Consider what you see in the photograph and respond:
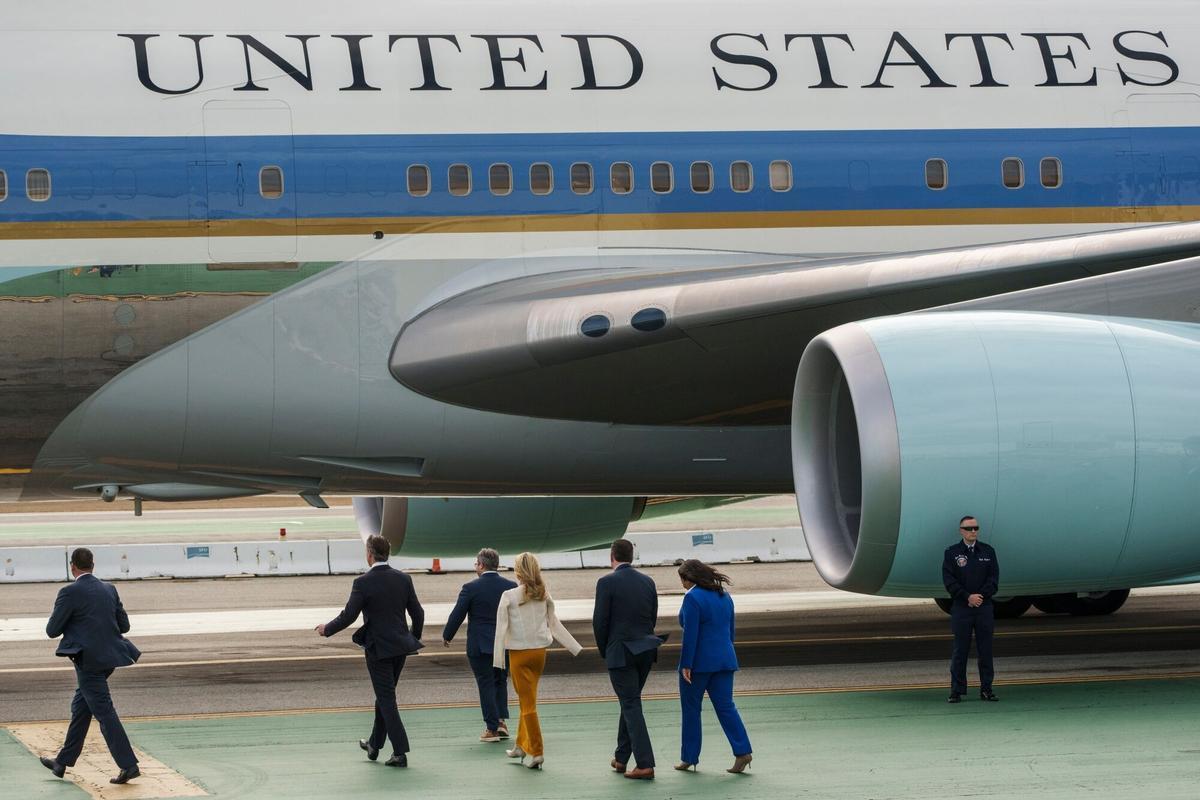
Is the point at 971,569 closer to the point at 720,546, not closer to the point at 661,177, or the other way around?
the point at 661,177

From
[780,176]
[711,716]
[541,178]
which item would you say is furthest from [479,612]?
[780,176]

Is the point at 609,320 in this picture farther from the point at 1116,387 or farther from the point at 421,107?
the point at 1116,387

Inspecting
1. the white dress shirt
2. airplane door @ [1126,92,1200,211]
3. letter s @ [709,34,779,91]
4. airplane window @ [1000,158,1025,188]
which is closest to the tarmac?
the white dress shirt

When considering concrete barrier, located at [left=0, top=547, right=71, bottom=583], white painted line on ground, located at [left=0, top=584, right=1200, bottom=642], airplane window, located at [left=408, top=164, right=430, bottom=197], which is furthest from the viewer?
concrete barrier, located at [left=0, top=547, right=71, bottom=583]

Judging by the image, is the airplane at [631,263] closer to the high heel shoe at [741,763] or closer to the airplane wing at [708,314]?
the airplane wing at [708,314]

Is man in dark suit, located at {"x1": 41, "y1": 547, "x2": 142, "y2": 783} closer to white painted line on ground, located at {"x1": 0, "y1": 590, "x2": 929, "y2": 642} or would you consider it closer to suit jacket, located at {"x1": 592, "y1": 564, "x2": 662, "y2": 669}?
suit jacket, located at {"x1": 592, "y1": 564, "x2": 662, "y2": 669}

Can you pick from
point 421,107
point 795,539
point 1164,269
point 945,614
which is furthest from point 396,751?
point 795,539

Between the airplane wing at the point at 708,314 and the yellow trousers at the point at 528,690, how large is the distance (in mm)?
3093

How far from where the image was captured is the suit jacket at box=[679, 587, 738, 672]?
905cm

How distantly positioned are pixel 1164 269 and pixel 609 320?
3975 mm

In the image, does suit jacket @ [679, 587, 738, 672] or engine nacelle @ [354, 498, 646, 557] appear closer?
suit jacket @ [679, 587, 738, 672]

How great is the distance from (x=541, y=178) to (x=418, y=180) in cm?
96

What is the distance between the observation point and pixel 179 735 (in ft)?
35.2

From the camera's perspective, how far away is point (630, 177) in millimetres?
12773
